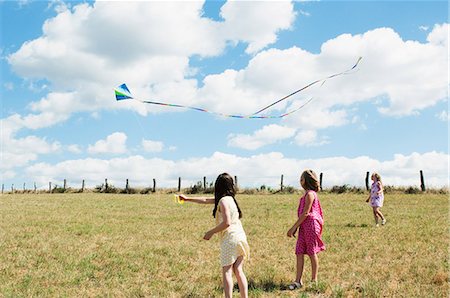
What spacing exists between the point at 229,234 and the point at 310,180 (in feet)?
6.53

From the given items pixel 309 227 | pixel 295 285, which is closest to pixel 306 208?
pixel 309 227

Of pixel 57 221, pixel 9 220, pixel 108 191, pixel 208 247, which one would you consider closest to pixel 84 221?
pixel 57 221

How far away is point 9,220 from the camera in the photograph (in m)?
16.3

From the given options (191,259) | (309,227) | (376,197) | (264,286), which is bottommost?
Answer: (264,286)

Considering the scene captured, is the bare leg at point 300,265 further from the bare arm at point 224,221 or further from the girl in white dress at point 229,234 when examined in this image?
the bare arm at point 224,221

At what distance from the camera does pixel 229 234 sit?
6156mm

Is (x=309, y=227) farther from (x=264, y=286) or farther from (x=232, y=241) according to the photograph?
(x=232, y=241)

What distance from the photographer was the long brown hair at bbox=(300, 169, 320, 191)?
24.5 ft

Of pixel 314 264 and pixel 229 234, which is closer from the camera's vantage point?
pixel 229 234

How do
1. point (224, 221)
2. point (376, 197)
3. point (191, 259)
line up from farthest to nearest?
point (376, 197)
point (191, 259)
point (224, 221)

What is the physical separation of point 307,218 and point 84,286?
12.8 feet

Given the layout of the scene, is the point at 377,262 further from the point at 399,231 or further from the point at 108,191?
the point at 108,191

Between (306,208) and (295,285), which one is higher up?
(306,208)

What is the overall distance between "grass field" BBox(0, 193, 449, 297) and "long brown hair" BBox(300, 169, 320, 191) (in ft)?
5.26
